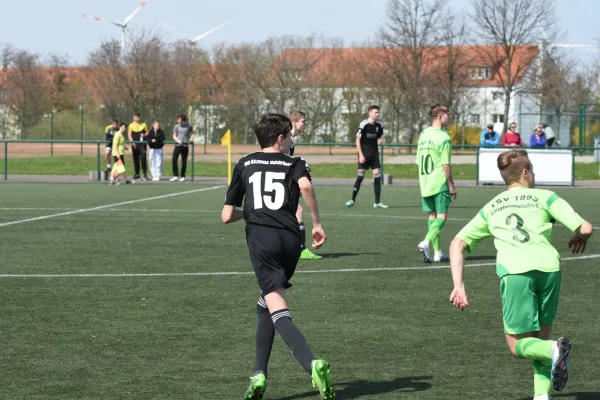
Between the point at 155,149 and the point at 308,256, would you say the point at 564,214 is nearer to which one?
the point at 308,256

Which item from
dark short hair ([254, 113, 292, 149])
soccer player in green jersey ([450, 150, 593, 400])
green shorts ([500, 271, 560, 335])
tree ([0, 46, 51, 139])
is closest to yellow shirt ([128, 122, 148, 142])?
tree ([0, 46, 51, 139])

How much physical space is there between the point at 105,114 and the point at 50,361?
4804 cm

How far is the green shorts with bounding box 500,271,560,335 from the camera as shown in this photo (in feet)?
19.0

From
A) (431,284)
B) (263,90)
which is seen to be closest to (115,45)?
(263,90)

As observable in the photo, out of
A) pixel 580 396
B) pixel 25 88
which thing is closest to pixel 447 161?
pixel 580 396

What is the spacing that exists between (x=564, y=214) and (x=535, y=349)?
29.3 inches

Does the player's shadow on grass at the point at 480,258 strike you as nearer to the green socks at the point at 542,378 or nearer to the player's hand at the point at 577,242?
the player's hand at the point at 577,242

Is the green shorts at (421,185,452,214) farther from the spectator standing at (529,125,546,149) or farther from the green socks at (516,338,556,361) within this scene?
the spectator standing at (529,125,546,149)

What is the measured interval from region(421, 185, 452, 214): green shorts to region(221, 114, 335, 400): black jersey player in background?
6560 mm

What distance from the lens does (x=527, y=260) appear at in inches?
227

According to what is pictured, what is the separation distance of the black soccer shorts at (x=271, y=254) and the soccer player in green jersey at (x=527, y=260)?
3.24 feet

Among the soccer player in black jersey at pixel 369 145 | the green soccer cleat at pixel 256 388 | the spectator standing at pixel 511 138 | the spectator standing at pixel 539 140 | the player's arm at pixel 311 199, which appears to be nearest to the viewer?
the green soccer cleat at pixel 256 388

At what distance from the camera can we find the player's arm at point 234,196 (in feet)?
21.0

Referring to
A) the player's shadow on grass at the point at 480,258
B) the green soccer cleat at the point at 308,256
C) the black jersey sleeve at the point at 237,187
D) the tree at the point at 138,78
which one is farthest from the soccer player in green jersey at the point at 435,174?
the tree at the point at 138,78
